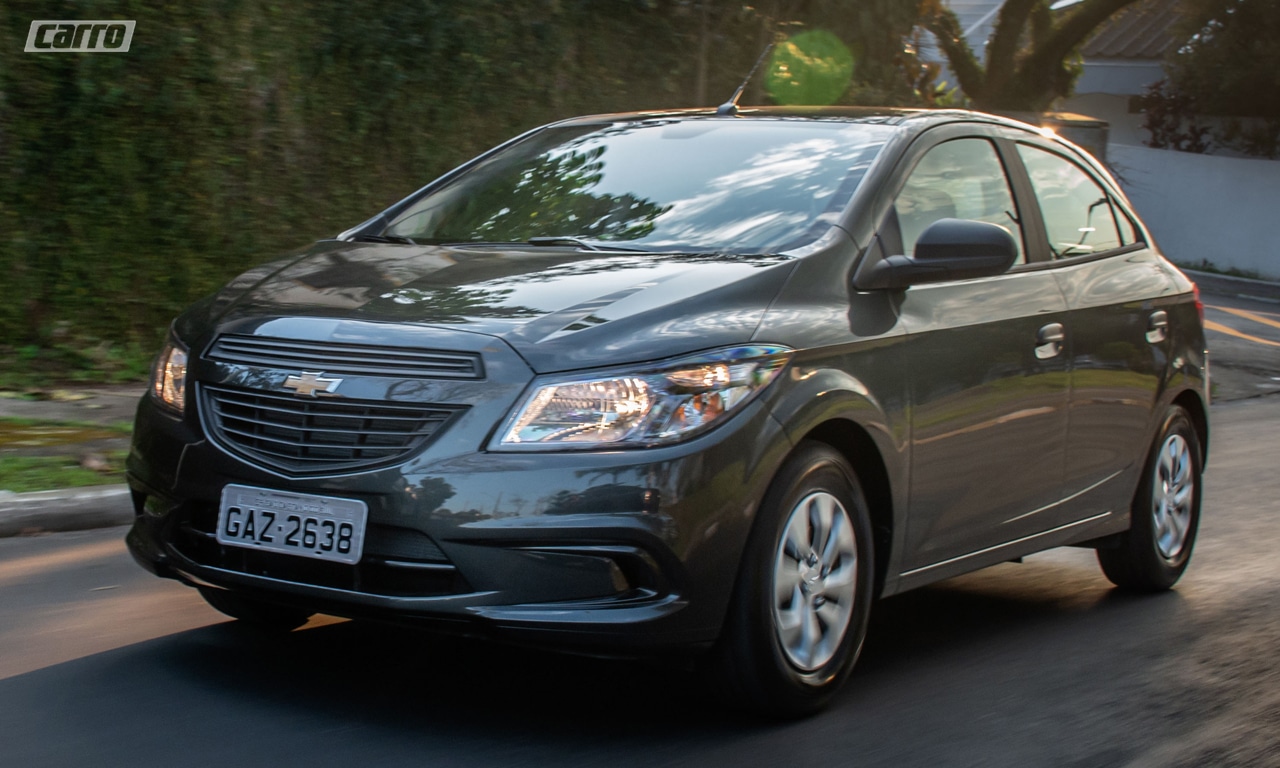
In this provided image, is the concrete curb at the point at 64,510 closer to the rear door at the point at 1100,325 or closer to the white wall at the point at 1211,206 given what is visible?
the rear door at the point at 1100,325

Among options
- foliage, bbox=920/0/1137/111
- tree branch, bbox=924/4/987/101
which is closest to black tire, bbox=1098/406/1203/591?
tree branch, bbox=924/4/987/101

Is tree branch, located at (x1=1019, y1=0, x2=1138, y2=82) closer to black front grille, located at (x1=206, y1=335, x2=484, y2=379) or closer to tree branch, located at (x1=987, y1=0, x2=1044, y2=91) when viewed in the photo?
tree branch, located at (x1=987, y1=0, x2=1044, y2=91)

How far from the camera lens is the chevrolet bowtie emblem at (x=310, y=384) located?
13.1 feet

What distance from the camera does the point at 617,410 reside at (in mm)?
3877

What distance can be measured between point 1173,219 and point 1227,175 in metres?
1.54

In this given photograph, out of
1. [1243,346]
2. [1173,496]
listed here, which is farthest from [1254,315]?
[1173,496]

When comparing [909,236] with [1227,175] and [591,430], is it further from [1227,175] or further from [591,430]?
[1227,175]

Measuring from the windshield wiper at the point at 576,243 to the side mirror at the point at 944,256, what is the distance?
680 mm

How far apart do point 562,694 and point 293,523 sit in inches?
36.0

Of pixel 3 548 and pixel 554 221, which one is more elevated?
pixel 554 221

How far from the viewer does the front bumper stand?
12.5 feet

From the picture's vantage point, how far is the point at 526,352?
3914 millimetres

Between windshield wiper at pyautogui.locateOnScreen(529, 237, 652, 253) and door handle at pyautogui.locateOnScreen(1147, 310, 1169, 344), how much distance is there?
2.27m

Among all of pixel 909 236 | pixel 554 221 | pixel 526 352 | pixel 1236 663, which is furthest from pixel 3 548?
pixel 1236 663
